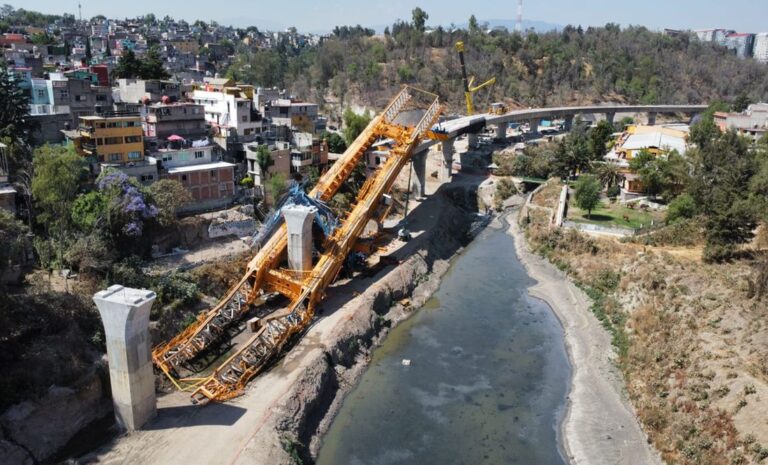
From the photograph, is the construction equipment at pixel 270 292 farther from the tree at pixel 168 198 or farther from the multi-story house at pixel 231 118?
the multi-story house at pixel 231 118

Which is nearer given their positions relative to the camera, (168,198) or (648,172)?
(168,198)

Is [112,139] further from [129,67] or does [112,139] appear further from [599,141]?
[599,141]

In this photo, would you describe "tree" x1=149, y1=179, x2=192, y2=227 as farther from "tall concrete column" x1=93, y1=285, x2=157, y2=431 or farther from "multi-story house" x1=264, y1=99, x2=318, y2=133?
"multi-story house" x1=264, y1=99, x2=318, y2=133

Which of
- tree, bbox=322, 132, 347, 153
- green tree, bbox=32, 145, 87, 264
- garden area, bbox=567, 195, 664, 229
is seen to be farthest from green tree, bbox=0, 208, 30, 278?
garden area, bbox=567, 195, 664, 229

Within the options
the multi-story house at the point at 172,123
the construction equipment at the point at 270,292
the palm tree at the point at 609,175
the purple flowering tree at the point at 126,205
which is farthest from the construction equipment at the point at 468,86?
the purple flowering tree at the point at 126,205

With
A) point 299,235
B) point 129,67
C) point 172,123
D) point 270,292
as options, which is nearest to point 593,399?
point 299,235

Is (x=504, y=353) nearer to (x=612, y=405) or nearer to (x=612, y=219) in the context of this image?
(x=612, y=405)
